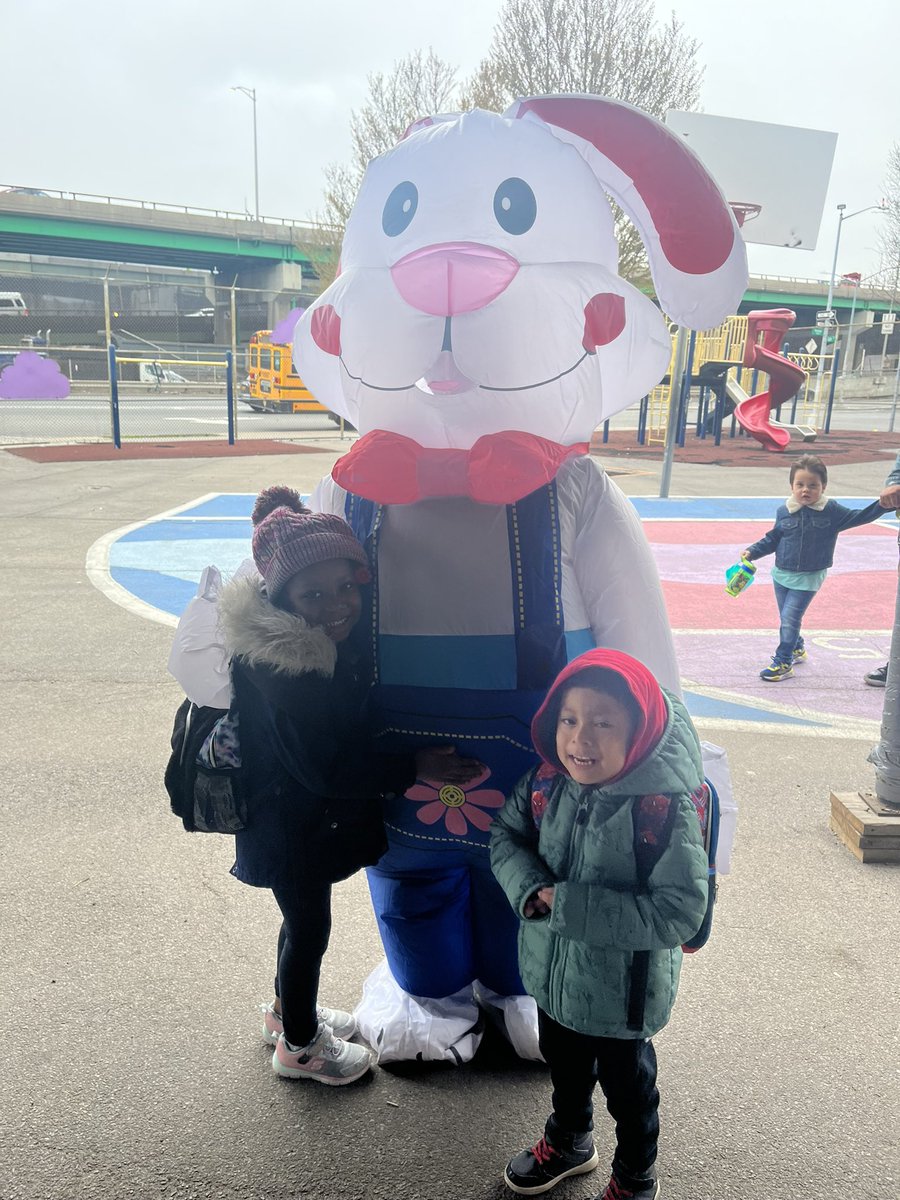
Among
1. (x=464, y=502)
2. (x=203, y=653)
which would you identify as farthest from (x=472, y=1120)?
(x=464, y=502)

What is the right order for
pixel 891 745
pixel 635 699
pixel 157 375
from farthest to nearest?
pixel 157 375
pixel 891 745
pixel 635 699

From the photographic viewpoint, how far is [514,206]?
5.70 ft

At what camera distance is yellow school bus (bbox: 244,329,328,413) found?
77.0 feet

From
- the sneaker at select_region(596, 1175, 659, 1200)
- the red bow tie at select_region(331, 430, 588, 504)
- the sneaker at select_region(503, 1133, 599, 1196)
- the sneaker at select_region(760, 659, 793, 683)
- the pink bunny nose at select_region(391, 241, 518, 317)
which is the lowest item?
the sneaker at select_region(760, 659, 793, 683)

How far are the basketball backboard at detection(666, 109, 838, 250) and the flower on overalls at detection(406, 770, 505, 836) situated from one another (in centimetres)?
719

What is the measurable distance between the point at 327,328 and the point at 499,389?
1.38 ft

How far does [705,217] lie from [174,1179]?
227 cm

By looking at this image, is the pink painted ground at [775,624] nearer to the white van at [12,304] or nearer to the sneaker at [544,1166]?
→ the sneaker at [544,1166]

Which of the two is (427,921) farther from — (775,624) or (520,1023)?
(775,624)

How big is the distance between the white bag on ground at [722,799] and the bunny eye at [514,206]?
1.10 meters

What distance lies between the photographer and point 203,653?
182 cm

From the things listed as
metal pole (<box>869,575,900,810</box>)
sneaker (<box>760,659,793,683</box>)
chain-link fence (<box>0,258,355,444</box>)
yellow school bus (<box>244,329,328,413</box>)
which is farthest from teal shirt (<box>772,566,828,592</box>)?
yellow school bus (<box>244,329,328,413</box>)

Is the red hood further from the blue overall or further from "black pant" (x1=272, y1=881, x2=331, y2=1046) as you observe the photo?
"black pant" (x1=272, y1=881, x2=331, y2=1046)

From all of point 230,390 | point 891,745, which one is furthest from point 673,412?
point 230,390
